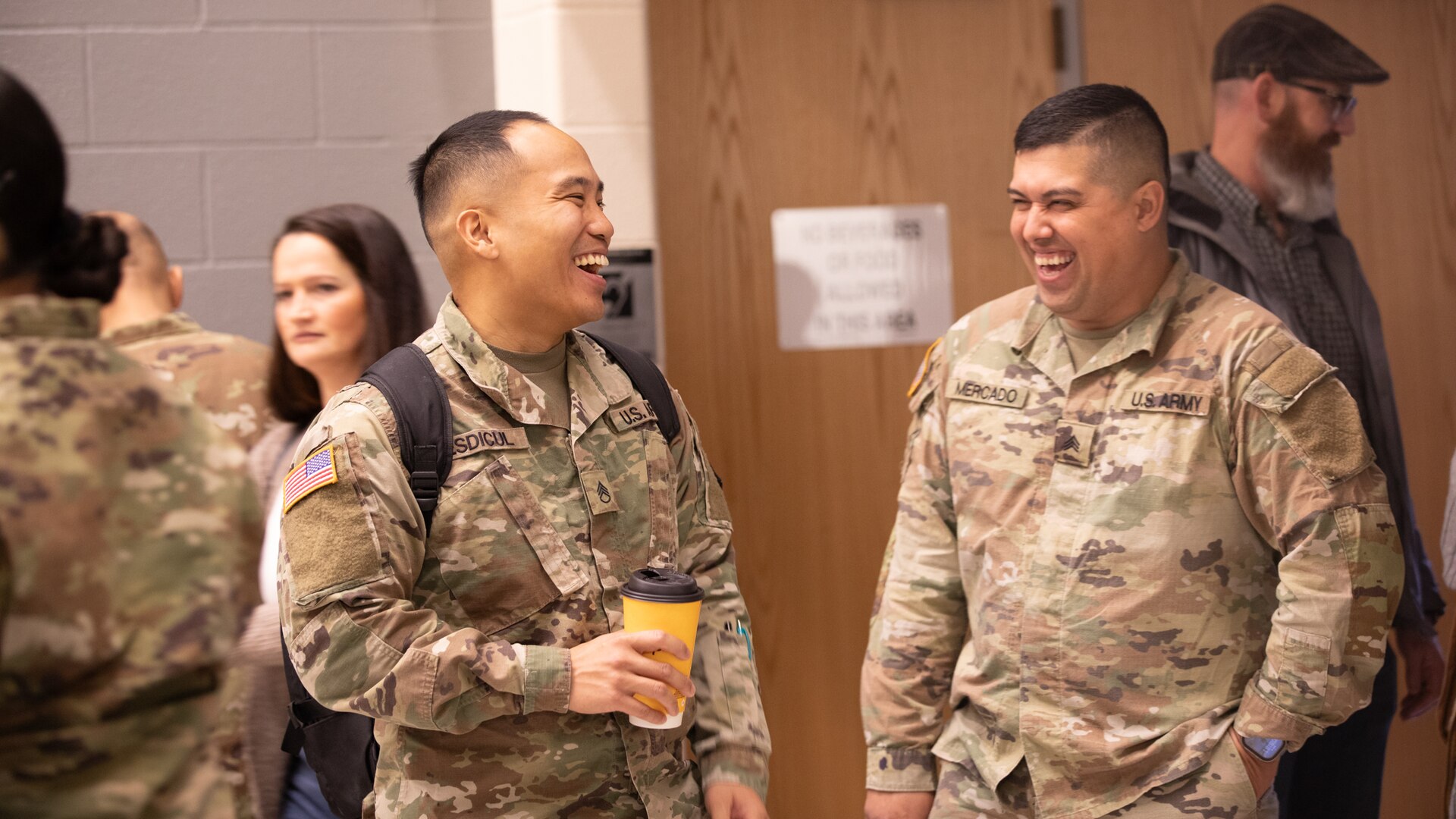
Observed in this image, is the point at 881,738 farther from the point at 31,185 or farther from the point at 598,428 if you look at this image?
the point at 31,185

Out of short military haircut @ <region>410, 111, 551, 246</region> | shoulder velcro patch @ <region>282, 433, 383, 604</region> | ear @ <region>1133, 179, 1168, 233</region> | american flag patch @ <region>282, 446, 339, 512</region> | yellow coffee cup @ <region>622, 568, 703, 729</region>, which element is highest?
short military haircut @ <region>410, 111, 551, 246</region>

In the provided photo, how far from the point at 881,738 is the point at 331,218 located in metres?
1.37

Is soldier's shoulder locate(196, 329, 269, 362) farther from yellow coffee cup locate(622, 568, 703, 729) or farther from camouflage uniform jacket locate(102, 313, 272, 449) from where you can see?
yellow coffee cup locate(622, 568, 703, 729)

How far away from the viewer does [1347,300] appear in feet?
8.97

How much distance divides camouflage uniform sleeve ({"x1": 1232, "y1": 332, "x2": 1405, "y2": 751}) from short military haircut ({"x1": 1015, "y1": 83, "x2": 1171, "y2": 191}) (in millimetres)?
374

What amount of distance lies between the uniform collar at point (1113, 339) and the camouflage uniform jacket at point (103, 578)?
4.57 ft

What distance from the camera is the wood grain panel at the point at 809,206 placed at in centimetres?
273

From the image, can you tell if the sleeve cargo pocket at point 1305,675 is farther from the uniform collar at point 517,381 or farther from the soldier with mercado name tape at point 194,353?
the soldier with mercado name tape at point 194,353

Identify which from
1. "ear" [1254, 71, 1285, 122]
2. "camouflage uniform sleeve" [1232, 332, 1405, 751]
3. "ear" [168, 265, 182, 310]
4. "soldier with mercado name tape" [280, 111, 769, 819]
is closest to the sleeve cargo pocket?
"camouflage uniform sleeve" [1232, 332, 1405, 751]

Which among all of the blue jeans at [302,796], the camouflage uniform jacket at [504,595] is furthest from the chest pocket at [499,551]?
the blue jeans at [302,796]

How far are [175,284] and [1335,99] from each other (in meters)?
2.66

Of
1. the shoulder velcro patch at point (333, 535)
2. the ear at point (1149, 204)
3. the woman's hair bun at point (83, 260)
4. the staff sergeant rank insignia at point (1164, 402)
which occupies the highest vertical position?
the ear at point (1149, 204)

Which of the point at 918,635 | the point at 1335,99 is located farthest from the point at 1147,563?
the point at 1335,99

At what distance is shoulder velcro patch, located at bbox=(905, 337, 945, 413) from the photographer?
6.84 ft
